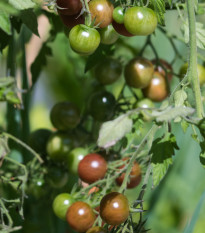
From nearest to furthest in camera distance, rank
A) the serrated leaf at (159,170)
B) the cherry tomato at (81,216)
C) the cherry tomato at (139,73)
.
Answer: the serrated leaf at (159,170), the cherry tomato at (81,216), the cherry tomato at (139,73)

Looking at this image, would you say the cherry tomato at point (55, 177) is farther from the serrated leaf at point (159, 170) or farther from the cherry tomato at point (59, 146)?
the serrated leaf at point (159, 170)

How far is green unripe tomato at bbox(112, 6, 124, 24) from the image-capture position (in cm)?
62

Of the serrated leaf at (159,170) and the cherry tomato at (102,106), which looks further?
the cherry tomato at (102,106)

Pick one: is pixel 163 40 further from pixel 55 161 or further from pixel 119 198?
pixel 119 198

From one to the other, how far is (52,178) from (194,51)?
15.8 inches

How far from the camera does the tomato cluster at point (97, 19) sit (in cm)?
60

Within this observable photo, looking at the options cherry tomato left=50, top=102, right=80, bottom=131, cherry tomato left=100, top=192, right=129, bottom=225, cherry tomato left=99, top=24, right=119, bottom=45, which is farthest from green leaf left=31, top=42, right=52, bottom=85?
cherry tomato left=100, top=192, right=129, bottom=225

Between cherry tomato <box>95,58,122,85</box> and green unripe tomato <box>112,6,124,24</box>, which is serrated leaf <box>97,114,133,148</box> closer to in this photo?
green unripe tomato <box>112,6,124,24</box>

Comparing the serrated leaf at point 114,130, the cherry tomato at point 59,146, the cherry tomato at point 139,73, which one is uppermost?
the serrated leaf at point 114,130

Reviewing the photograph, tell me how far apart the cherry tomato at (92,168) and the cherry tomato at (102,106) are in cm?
11

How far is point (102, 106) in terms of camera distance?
2.94 ft

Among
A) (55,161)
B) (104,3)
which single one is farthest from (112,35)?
(55,161)

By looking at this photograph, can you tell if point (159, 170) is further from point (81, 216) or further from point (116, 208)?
point (81, 216)

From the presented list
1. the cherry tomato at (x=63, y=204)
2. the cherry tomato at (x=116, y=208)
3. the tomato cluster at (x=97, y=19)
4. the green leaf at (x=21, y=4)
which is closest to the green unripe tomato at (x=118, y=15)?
the tomato cluster at (x=97, y=19)
